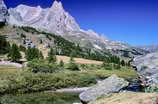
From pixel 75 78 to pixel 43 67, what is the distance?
A: 23.7m

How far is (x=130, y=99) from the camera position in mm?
17906

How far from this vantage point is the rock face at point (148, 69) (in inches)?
663

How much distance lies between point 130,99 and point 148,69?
2.36 meters

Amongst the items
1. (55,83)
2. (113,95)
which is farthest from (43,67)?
(113,95)

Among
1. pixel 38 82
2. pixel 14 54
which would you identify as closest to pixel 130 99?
pixel 38 82

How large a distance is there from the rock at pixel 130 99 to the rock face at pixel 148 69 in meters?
0.86

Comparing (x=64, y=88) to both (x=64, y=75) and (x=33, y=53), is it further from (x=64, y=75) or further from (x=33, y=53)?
(x=33, y=53)

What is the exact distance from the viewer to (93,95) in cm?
3419

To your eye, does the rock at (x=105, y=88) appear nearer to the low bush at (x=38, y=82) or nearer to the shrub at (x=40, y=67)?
the low bush at (x=38, y=82)

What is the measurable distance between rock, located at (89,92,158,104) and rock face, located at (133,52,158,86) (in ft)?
2.83

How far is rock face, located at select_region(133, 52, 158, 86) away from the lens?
1684 cm

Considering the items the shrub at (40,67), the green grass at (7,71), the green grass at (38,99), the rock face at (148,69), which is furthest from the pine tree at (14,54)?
the rock face at (148,69)

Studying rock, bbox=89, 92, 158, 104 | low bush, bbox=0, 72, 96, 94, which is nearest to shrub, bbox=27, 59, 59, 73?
low bush, bbox=0, 72, 96, 94

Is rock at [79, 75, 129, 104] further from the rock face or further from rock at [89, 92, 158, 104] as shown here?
the rock face
